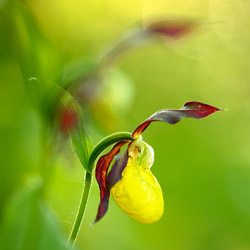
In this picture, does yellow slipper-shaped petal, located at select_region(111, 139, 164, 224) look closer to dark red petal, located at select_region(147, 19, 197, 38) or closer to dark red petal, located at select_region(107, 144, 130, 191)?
dark red petal, located at select_region(107, 144, 130, 191)

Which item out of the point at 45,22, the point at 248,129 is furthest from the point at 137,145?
the point at 248,129

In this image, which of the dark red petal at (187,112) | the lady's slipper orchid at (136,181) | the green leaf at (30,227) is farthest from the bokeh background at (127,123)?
the dark red petal at (187,112)

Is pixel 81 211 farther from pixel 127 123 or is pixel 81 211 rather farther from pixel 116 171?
pixel 127 123

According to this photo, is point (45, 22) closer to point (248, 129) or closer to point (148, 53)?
point (148, 53)

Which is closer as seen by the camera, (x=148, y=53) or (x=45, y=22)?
(x=45, y=22)

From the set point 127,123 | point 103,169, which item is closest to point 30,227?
point 103,169
